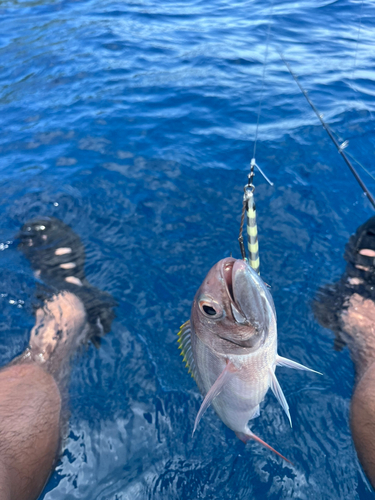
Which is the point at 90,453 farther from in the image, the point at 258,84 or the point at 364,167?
the point at 258,84

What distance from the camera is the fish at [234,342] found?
7.22ft

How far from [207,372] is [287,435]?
105cm

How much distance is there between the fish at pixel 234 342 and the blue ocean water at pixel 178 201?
65 centimetres

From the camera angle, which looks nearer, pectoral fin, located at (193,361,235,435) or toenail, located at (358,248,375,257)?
pectoral fin, located at (193,361,235,435)

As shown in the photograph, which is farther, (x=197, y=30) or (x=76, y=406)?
(x=197, y=30)

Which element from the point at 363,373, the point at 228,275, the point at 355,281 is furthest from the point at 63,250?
the point at 363,373

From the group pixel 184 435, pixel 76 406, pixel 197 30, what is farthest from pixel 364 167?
pixel 197 30

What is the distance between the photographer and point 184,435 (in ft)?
10.2

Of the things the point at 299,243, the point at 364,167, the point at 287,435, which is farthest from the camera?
the point at 364,167

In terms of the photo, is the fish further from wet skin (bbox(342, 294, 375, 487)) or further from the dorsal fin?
wet skin (bbox(342, 294, 375, 487))

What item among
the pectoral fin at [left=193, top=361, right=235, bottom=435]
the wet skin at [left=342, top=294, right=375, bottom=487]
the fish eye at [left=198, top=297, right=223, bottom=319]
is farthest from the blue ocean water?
the fish eye at [left=198, top=297, right=223, bottom=319]

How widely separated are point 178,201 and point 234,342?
307cm

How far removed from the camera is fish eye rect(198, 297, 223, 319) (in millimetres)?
2234

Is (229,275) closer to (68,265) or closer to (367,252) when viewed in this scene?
(367,252)
